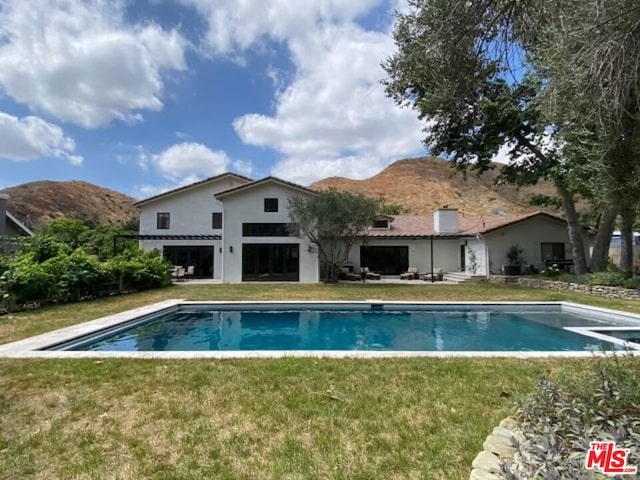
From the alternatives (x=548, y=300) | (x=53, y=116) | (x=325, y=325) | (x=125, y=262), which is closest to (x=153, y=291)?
(x=125, y=262)

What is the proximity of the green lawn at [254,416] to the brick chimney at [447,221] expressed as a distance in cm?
2312

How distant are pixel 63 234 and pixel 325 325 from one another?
38.7m

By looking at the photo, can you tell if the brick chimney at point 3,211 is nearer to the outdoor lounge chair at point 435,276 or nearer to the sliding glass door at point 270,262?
the sliding glass door at point 270,262

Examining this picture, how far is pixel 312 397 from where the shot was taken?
5.03 meters

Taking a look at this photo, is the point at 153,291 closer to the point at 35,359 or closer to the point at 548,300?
the point at 35,359

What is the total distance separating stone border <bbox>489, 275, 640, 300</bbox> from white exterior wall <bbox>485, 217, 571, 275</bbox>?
6.48 feet

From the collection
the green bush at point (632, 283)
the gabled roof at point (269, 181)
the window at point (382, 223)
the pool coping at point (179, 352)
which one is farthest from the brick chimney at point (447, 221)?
the pool coping at point (179, 352)

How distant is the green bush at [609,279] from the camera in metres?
17.5

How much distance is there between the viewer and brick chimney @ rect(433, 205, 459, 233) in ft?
95.7

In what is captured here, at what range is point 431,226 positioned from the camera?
30.8m

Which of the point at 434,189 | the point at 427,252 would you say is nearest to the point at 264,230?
the point at 427,252

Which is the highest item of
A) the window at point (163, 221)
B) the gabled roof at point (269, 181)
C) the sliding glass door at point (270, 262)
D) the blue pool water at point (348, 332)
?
the gabled roof at point (269, 181)

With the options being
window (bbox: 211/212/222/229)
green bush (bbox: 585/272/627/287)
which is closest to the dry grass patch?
green bush (bbox: 585/272/627/287)

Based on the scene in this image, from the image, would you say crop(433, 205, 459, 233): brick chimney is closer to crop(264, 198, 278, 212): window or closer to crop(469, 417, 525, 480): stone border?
crop(264, 198, 278, 212): window
